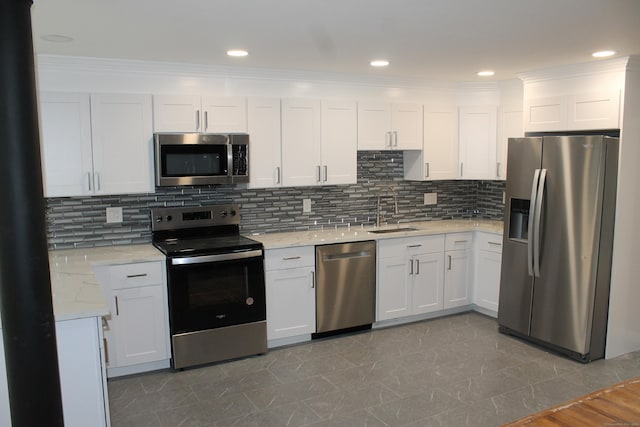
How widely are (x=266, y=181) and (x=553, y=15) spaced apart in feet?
8.25

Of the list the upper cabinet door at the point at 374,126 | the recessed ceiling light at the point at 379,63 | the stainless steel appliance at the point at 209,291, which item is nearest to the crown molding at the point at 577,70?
the upper cabinet door at the point at 374,126

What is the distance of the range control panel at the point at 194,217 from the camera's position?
4.22m

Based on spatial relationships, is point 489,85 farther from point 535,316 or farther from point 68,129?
point 68,129

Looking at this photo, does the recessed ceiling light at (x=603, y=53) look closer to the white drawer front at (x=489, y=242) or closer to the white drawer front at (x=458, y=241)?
the white drawer front at (x=489, y=242)

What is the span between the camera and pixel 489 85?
5.19 meters

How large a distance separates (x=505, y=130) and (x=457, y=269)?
1.46 meters

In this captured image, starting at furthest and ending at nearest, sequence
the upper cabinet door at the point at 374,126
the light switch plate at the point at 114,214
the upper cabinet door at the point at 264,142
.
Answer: the upper cabinet door at the point at 374,126 < the upper cabinet door at the point at 264,142 < the light switch plate at the point at 114,214

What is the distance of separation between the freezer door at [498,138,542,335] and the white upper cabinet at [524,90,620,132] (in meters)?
0.41

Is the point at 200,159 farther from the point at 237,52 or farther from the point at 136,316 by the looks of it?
the point at 136,316

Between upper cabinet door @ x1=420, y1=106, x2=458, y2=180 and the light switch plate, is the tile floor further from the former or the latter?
upper cabinet door @ x1=420, y1=106, x2=458, y2=180

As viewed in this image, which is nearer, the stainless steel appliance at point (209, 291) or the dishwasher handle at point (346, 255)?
the stainless steel appliance at point (209, 291)

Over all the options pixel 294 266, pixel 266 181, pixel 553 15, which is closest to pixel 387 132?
pixel 266 181

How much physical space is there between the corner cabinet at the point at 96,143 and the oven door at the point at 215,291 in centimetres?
75

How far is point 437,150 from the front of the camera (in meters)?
5.23
